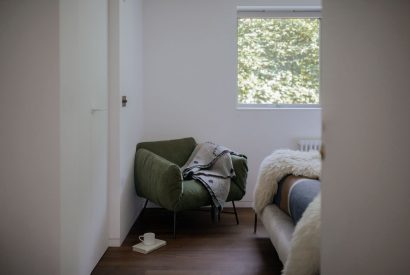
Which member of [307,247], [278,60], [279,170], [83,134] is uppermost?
[278,60]

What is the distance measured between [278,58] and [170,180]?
6.53 ft

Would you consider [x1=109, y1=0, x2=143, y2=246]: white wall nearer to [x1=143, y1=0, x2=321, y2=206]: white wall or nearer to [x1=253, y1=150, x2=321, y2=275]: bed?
[x1=143, y1=0, x2=321, y2=206]: white wall

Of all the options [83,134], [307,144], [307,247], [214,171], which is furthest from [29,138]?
[307,144]

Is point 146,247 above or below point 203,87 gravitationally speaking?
below

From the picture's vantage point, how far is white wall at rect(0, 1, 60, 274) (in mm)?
1656

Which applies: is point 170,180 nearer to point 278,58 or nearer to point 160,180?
point 160,180

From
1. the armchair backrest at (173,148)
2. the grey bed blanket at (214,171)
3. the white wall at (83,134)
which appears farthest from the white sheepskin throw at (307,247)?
the armchair backrest at (173,148)

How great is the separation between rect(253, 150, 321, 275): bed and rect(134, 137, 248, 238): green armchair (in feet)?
1.84

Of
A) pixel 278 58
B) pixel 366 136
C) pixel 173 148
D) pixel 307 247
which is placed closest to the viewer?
pixel 366 136

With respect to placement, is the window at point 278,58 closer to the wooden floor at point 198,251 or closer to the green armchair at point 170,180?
the green armchair at point 170,180

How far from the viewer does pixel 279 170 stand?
254cm

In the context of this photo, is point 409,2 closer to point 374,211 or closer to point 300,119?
point 374,211

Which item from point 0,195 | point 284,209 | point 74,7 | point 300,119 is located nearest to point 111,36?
point 74,7

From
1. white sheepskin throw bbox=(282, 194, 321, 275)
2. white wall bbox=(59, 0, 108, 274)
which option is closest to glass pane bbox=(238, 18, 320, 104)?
white wall bbox=(59, 0, 108, 274)
